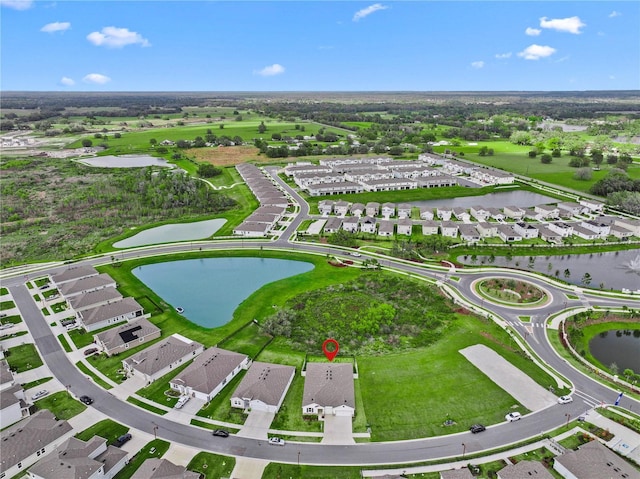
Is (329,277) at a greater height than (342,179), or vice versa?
(342,179)

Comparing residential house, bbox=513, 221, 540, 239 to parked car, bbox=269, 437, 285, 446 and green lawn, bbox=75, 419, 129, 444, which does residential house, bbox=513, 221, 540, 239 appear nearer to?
parked car, bbox=269, 437, 285, 446

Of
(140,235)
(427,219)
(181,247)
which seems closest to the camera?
(181,247)

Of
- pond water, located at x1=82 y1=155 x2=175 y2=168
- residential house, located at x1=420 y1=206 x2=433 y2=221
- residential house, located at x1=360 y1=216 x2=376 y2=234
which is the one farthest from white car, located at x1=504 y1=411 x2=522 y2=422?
pond water, located at x1=82 y1=155 x2=175 y2=168

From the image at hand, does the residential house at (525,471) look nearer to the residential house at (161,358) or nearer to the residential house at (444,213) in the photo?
the residential house at (161,358)

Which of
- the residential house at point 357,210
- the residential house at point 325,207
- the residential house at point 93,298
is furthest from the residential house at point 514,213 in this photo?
the residential house at point 93,298

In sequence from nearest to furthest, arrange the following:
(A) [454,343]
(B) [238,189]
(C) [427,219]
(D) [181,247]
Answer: (A) [454,343] < (D) [181,247] < (C) [427,219] < (B) [238,189]

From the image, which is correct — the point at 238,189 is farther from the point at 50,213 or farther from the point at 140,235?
the point at 50,213

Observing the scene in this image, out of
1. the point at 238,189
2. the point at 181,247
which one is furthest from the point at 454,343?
the point at 238,189
